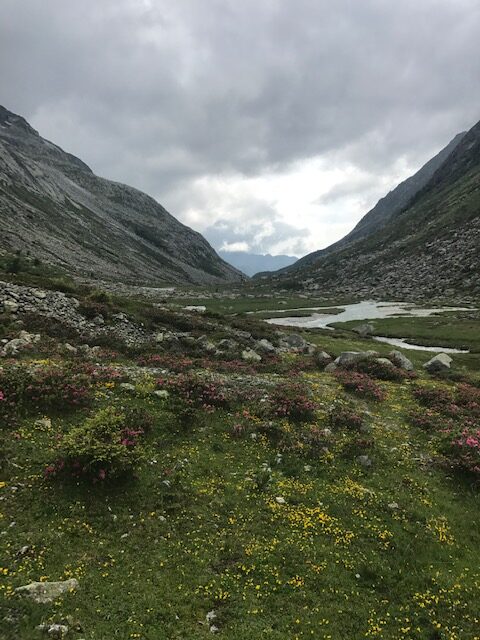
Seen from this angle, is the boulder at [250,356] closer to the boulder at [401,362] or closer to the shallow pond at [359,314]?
the boulder at [401,362]

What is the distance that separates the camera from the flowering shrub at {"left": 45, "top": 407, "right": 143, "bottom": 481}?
1470 centimetres

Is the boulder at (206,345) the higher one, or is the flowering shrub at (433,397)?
the boulder at (206,345)

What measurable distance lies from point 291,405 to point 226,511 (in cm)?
924

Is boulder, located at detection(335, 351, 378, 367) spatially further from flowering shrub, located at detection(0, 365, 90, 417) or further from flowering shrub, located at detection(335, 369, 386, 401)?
flowering shrub, located at detection(0, 365, 90, 417)

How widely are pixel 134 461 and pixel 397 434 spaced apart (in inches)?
549

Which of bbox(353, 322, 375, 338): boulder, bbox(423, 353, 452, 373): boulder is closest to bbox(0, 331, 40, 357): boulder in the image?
bbox(423, 353, 452, 373): boulder

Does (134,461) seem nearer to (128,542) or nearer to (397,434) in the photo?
(128,542)

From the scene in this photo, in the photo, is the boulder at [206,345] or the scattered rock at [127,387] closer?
the scattered rock at [127,387]

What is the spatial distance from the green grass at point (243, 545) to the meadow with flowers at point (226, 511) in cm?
5

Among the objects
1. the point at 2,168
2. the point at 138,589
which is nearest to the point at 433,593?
the point at 138,589

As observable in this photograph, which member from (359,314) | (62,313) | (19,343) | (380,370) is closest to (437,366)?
(380,370)

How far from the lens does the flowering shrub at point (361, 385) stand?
28172mm

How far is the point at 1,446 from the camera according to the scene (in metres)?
15.4

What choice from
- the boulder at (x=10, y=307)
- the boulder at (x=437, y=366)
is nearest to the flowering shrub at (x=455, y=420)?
the boulder at (x=437, y=366)
